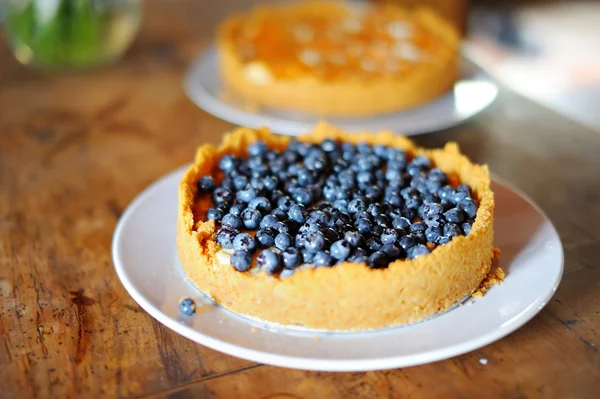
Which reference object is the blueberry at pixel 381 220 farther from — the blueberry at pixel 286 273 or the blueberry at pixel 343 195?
the blueberry at pixel 286 273

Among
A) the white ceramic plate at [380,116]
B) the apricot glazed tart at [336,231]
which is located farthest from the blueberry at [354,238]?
the white ceramic plate at [380,116]

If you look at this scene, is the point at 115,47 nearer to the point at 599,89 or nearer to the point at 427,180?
the point at 427,180

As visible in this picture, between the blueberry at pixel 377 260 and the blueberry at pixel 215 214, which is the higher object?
the blueberry at pixel 377 260

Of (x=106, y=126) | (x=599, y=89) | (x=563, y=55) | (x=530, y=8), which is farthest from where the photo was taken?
(x=530, y=8)

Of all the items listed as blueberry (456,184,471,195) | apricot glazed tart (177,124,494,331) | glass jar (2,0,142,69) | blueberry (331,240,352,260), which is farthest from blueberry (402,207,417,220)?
glass jar (2,0,142,69)

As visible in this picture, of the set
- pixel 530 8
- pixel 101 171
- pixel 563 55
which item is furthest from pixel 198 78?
pixel 530 8

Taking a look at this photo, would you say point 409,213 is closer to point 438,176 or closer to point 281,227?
point 438,176
